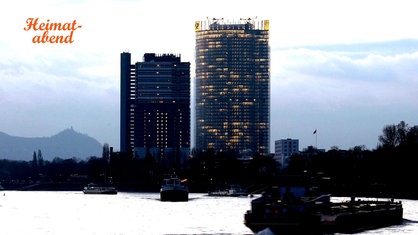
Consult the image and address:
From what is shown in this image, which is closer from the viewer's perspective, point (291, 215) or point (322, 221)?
point (291, 215)

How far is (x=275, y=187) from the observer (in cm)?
10138

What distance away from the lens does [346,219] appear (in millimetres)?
114438

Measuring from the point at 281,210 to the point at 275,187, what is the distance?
7.97 m

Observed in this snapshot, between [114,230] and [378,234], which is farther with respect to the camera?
[114,230]

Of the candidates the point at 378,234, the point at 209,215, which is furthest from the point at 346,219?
the point at 209,215

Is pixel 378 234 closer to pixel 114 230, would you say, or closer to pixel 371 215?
pixel 371 215

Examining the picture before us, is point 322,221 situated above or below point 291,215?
below

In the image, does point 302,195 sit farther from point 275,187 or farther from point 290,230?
point 290,230

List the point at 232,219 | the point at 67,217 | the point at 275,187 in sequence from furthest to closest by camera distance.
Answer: the point at 67,217
the point at 232,219
the point at 275,187

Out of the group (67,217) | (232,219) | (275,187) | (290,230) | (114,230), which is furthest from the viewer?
(67,217)

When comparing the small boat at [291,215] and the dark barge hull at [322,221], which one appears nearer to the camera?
the dark barge hull at [322,221]

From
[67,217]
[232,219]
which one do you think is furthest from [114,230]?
[67,217]

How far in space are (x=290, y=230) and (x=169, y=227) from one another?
35.3m

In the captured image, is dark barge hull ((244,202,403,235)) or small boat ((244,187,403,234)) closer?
dark barge hull ((244,202,403,235))
